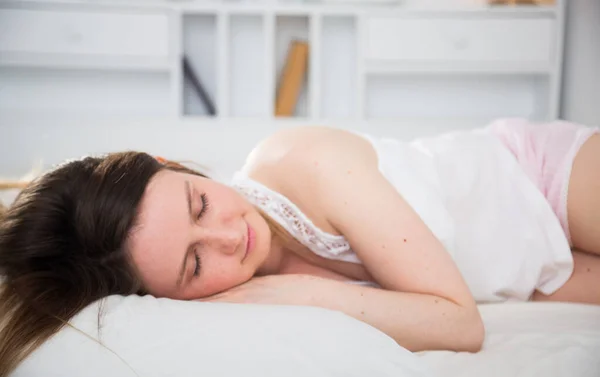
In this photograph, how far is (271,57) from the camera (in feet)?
Result: 8.05

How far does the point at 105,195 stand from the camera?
0.82 m

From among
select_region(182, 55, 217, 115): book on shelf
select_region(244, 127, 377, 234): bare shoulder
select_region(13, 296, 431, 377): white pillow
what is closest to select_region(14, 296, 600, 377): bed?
select_region(13, 296, 431, 377): white pillow

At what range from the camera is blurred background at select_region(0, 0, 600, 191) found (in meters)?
2.38

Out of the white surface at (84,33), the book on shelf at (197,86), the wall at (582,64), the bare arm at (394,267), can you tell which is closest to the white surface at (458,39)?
the wall at (582,64)

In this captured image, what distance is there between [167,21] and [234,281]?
71.1 inches

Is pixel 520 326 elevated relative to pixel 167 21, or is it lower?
lower

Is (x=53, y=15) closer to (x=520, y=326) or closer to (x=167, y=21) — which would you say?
(x=167, y=21)

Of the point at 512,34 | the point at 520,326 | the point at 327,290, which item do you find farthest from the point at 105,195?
the point at 512,34

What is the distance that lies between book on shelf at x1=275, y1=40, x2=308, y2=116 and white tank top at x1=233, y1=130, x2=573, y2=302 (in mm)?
1527

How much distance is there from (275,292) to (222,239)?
0.12 m

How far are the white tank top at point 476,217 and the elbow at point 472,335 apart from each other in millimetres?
214

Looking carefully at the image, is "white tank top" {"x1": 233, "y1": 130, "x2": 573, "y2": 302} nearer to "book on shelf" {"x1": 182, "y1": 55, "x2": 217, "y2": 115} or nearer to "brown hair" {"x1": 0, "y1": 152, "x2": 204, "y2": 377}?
"brown hair" {"x1": 0, "y1": 152, "x2": 204, "y2": 377}

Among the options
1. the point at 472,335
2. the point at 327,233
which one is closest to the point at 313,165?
the point at 327,233

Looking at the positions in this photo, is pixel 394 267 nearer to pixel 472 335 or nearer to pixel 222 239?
pixel 472 335
